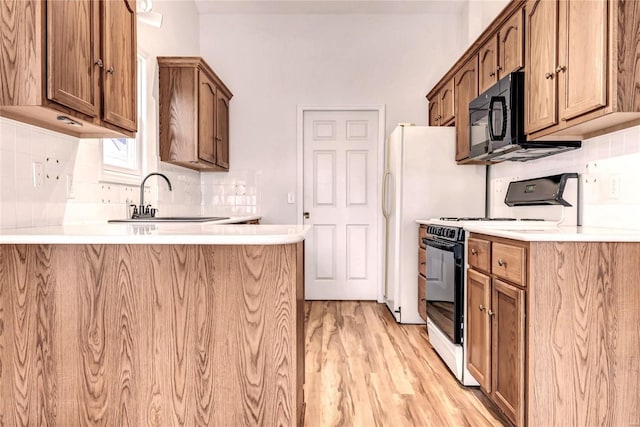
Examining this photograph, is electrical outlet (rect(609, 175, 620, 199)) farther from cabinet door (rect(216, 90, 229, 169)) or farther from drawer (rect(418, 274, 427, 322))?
cabinet door (rect(216, 90, 229, 169))

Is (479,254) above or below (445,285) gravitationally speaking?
above

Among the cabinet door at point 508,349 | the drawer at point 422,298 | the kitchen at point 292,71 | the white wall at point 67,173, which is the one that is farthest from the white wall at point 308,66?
the cabinet door at point 508,349

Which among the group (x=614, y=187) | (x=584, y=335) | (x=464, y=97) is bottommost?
(x=584, y=335)

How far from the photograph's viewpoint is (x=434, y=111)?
445 cm

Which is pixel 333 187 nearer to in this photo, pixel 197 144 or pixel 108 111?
pixel 197 144

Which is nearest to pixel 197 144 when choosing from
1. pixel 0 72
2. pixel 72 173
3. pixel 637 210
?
pixel 72 173

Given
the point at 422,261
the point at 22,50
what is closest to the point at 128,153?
the point at 22,50

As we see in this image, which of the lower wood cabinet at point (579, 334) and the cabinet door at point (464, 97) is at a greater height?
the cabinet door at point (464, 97)

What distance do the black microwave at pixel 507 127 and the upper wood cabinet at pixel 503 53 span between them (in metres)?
0.14

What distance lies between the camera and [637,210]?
202 centimetres

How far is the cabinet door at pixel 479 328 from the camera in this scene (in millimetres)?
2209

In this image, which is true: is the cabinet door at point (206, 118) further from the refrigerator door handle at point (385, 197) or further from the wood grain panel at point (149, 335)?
the wood grain panel at point (149, 335)

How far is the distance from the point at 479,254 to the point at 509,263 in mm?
397

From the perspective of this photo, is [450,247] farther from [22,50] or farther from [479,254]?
[22,50]
